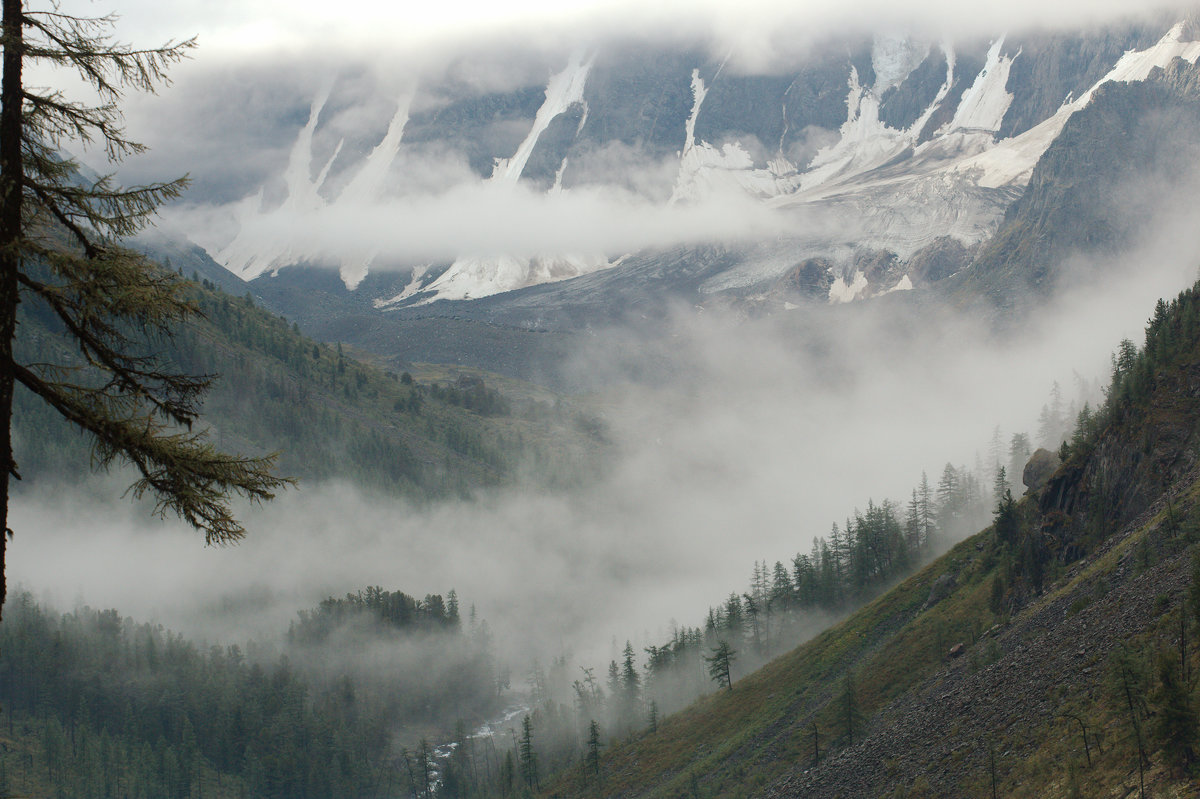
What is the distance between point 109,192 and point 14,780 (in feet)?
735

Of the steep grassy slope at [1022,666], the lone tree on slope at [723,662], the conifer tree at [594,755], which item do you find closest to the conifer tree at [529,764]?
the steep grassy slope at [1022,666]

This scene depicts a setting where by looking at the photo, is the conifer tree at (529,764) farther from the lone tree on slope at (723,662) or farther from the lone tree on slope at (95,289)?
the lone tree on slope at (95,289)

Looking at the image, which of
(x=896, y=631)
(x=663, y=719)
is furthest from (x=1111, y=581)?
(x=663, y=719)

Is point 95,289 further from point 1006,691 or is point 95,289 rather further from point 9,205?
point 1006,691

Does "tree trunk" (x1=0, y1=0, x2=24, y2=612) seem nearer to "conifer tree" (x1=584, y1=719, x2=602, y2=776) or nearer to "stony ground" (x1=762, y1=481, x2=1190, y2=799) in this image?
"stony ground" (x1=762, y1=481, x2=1190, y2=799)

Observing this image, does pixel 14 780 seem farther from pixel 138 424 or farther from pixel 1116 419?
pixel 138 424

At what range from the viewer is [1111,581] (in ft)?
303

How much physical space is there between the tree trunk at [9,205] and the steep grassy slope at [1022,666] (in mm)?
57715

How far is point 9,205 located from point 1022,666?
91838 millimetres

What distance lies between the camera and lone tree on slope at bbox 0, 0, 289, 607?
49.8ft

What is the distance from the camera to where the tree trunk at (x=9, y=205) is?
14727mm

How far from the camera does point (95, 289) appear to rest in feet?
51.0

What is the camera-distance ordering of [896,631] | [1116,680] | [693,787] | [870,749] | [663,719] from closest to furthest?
[1116,680] < [870,749] < [693,787] < [896,631] < [663,719]

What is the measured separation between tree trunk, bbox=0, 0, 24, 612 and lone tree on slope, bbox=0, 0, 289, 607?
0.05ft
